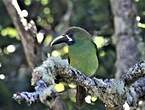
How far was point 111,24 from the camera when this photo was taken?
6.09m

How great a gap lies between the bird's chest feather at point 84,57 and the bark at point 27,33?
1118mm

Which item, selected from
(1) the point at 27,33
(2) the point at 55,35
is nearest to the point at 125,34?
(1) the point at 27,33

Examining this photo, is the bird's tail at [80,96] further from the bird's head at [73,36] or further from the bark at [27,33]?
the bark at [27,33]

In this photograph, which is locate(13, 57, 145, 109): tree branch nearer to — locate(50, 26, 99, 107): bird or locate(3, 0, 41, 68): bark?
locate(50, 26, 99, 107): bird

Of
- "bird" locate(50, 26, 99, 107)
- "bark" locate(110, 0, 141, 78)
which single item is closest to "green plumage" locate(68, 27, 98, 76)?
"bird" locate(50, 26, 99, 107)

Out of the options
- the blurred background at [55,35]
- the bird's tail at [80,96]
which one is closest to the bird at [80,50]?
the bird's tail at [80,96]

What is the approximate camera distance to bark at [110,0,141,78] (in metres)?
4.80

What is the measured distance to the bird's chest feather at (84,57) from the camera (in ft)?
10.9

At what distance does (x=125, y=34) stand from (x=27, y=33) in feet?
3.21

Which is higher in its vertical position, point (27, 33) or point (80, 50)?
point (27, 33)

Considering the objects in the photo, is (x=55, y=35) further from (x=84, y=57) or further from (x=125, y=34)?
(x=84, y=57)

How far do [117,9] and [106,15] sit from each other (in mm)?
1149

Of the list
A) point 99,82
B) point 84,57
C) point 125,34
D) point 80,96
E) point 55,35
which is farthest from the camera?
point 55,35

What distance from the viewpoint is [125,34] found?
494 cm
